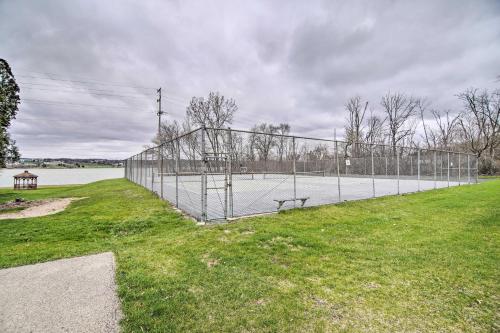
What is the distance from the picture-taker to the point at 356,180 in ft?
60.0

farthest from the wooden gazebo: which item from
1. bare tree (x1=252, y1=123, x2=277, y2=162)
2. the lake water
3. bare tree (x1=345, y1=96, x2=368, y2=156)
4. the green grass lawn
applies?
bare tree (x1=345, y1=96, x2=368, y2=156)

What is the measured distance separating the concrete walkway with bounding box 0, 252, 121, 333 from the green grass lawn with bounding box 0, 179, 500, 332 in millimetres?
185

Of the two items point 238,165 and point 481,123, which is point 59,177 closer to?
point 238,165

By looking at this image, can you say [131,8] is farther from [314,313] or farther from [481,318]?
[481,318]

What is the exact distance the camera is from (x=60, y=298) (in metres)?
2.76

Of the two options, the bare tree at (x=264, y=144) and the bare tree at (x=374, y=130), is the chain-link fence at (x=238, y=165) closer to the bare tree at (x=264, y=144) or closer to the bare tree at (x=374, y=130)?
the bare tree at (x=264, y=144)

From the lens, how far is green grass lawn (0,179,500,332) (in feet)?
7.83

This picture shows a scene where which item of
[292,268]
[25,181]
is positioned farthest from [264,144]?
[25,181]

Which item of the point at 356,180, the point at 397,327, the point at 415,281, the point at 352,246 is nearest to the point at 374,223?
the point at 352,246

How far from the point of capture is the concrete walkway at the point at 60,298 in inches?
90.5

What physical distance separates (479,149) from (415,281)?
45.9 metres

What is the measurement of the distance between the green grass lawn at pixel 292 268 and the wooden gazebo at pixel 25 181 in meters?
20.7

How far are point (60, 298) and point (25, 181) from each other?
27159 mm

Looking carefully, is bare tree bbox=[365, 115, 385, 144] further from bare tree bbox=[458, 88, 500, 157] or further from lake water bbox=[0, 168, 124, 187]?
lake water bbox=[0, 168, 124, 187]
